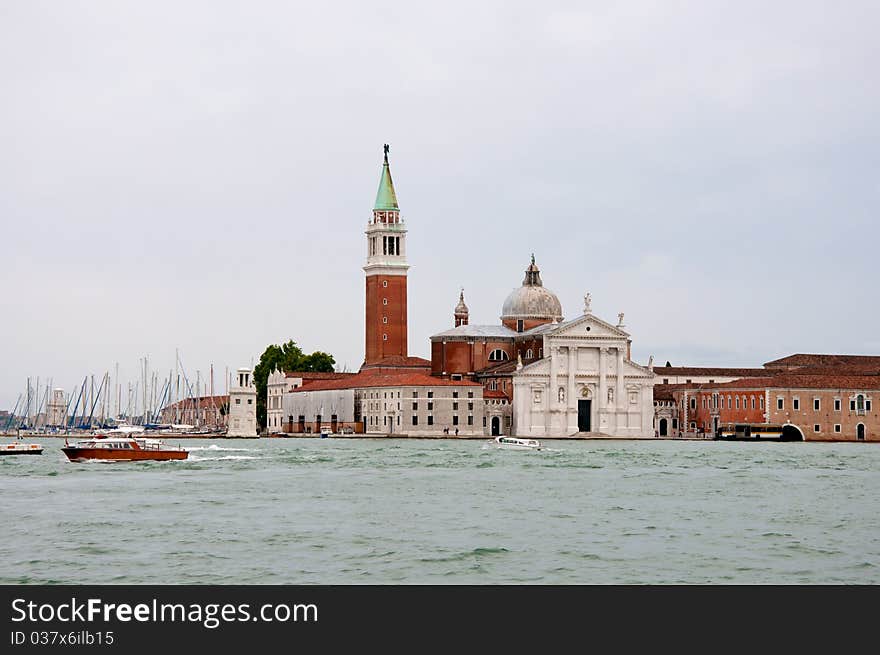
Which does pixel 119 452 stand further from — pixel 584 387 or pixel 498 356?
pixel 498 356

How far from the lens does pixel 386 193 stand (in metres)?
94.7

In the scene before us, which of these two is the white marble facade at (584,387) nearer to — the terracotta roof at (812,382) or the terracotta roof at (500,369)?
the terracotta roof at (500,369)

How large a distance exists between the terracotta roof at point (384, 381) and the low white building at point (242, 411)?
2.75m

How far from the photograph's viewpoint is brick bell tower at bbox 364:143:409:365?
92312mm

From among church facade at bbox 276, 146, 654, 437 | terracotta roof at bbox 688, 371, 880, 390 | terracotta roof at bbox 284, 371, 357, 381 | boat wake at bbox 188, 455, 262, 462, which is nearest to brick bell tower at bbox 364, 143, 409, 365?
church facade at bbox 276, 146, 654, 437

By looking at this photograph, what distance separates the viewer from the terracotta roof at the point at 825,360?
303ft

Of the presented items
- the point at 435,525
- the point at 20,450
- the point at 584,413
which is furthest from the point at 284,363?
the point at 435,525

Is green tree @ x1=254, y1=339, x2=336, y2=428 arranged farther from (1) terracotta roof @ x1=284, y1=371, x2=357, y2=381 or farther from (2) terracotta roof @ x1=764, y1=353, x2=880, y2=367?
(2) terracotta roof @ x1=764, y1=353, x2=880, y2=367

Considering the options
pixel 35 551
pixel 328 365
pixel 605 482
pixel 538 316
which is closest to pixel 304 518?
pixel 35 551

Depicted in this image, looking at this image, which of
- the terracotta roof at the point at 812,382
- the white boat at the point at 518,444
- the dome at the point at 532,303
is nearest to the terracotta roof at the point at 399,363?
the dome at the point at 532,303

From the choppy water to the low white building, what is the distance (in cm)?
4820

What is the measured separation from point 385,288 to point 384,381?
9.86 meters

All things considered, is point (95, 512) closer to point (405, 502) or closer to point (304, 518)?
point (304, 518)
